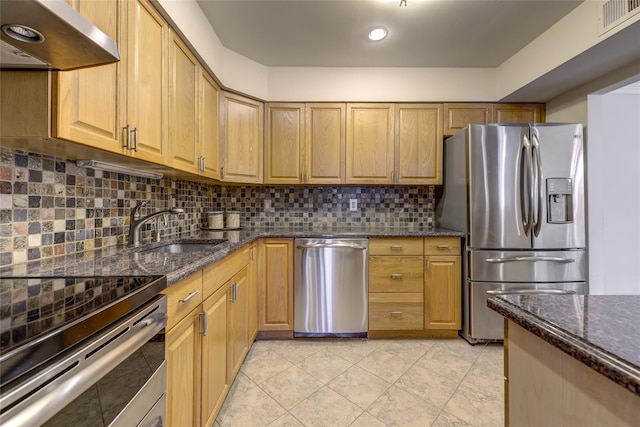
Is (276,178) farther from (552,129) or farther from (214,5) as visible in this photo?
(552,129)

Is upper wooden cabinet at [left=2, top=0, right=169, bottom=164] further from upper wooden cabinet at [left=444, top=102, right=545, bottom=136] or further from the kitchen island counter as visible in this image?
upper wooden cabinet at [left=444, top=102, right=545, bottom=136]

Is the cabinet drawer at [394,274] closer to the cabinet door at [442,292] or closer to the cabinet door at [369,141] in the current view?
the cabinet door at [442,292]

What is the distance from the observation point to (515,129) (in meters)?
2.14

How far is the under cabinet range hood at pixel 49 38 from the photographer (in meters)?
0.62

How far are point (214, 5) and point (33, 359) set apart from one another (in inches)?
82.1

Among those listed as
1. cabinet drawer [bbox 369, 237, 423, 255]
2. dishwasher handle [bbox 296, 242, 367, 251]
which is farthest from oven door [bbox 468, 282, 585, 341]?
dishwasher handle [bbox 296, 242, 367, 251]

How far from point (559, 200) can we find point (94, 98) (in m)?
2.88

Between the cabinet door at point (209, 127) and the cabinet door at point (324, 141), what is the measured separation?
0.79 metres

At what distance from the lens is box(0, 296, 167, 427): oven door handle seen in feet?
1.35

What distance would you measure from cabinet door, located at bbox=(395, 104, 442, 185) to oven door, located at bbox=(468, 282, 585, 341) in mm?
1071

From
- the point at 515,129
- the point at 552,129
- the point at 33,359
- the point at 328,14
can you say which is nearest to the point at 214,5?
the point at 328,14

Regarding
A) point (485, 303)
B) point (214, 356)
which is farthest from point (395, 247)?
point (214, 356)

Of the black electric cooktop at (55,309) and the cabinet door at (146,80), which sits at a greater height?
the cabinet door at (146,80)

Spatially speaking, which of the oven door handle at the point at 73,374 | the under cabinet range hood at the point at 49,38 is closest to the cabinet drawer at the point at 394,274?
the oven door handle at the point at 73,374
